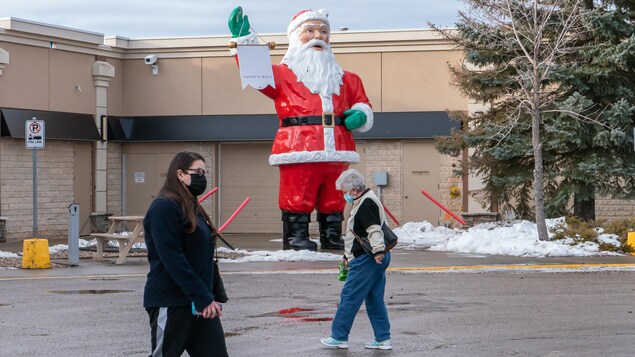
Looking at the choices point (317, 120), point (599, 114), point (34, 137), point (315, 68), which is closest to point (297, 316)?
point (317, 120)

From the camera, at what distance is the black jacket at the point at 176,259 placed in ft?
21.9

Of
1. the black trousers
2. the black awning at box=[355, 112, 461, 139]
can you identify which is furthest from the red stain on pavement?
the black awning at box=[355, 112, 461, 139]

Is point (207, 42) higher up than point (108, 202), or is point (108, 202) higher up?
point (207, 42)

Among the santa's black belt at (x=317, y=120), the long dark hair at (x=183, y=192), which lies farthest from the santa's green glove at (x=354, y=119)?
the long dark hair at (x=183, y=192)

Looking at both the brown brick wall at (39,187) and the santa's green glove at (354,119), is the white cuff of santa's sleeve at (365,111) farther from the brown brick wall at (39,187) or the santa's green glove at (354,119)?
the brown brick wall at (39,187)

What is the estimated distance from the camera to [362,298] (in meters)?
9.86

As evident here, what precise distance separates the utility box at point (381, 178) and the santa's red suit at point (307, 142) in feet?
26.8

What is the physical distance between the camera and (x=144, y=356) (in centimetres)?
945

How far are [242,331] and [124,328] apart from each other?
1159 millimetres

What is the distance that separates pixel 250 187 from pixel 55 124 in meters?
5.34

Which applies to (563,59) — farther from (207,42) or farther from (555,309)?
(555,309)

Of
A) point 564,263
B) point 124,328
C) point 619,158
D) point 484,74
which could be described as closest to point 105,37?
point 484,74

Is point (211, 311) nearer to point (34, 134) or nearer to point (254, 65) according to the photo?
point (254, 65)

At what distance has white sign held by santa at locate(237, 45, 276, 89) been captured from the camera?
19375mm
